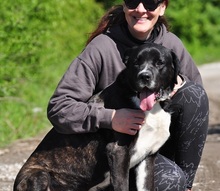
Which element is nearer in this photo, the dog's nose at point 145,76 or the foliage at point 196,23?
the dog's nose at point 145,76

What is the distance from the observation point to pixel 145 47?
4.45 metres

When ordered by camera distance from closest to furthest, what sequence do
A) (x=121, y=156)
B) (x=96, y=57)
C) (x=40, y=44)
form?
1. (x=121, y=156)
2. (x=96, y=57)
3. (x=40, y=44)

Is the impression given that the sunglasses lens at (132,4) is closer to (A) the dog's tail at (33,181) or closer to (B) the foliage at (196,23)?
(A) the dog's tail at (33,181)

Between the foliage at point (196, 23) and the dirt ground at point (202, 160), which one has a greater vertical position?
the dirt ground at point (202, 160)

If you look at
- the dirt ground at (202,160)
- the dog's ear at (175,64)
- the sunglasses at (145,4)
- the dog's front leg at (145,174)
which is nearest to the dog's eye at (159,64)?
the dog's ear at (175,64)

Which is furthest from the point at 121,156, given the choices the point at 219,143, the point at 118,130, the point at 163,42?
the point at 219,143

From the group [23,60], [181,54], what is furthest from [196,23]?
[181,54]

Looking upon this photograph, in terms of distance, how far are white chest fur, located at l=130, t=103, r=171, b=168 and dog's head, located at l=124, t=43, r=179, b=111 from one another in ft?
0.36

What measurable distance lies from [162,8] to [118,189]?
129 cm

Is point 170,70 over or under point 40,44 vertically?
over

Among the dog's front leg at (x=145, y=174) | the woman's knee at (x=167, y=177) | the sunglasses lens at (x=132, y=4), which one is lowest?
the woman's knee at (x=167, y=177)

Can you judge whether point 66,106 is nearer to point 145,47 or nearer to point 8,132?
point 145,47

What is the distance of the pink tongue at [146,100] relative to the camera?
4383mm

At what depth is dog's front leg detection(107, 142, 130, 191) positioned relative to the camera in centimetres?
439
